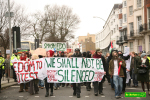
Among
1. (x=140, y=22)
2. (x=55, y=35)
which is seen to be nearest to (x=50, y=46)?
A: (x=140, y=22)

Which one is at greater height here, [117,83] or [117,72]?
[117,72]

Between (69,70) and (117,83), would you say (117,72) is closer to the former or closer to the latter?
(117,83)

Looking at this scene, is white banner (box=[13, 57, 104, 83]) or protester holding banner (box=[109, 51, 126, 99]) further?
white banner (box=[13, 57, 104, 83])

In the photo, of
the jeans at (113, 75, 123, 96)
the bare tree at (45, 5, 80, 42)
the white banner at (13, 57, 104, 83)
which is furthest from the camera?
the bare tree at (45, 5, 80, 42)

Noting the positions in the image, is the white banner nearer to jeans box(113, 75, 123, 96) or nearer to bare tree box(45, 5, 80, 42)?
jeans box(113, 75, 123, 96)

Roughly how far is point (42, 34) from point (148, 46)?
88.1ft

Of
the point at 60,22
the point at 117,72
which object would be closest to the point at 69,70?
the point at 117,72

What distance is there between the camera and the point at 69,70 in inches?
375

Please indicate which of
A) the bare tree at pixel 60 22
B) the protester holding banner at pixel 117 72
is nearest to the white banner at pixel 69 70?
the protester holding banner at pixel 117 72

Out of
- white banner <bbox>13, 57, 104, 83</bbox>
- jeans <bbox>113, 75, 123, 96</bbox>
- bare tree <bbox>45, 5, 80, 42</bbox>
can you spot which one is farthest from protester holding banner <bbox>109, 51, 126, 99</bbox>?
bare tree <bbox>45, 5, 80, 42</bbox>

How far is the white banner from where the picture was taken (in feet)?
30.9

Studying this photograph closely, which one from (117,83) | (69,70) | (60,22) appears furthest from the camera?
(60,22)

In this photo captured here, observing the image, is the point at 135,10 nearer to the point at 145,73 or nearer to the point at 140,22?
the point at 140,22

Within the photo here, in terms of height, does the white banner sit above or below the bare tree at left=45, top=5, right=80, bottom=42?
below
